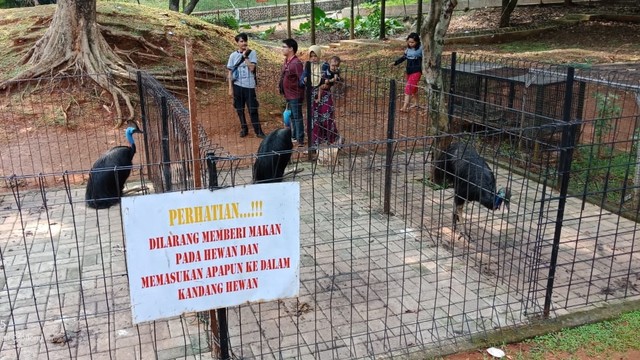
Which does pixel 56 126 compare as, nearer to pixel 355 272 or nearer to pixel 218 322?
pixel 355 272

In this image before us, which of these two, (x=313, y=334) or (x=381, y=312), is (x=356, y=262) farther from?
(x=313, y=334)

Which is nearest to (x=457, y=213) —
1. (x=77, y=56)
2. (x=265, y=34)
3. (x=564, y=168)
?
(x=564, y=168)

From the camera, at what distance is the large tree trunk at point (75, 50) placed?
11.1 meters

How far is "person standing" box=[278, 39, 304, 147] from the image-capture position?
893 centimetres

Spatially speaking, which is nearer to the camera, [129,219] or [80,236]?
[129,219]

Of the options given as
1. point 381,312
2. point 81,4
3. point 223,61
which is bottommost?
point 381,312

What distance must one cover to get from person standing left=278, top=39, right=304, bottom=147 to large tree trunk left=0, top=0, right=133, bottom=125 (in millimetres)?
3801

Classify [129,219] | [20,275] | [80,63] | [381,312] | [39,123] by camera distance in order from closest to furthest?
[129,219]
[381,312]
[20,275]
[39,123]
[80,63]

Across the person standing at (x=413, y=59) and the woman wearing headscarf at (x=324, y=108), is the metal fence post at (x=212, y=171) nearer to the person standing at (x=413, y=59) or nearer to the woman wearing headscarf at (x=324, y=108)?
the woman wearing headscarf at (x=324, y=108)

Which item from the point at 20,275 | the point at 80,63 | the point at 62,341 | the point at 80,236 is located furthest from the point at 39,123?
the point at 62,341

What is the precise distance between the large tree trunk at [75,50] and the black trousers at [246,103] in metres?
2.58

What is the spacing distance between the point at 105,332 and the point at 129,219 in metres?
1.74

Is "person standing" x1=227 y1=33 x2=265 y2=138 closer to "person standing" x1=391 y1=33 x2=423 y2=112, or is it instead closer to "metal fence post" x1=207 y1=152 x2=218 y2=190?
"person standing" x1=391 y1=33 x2=423 y2=112

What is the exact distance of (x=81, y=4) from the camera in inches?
441
